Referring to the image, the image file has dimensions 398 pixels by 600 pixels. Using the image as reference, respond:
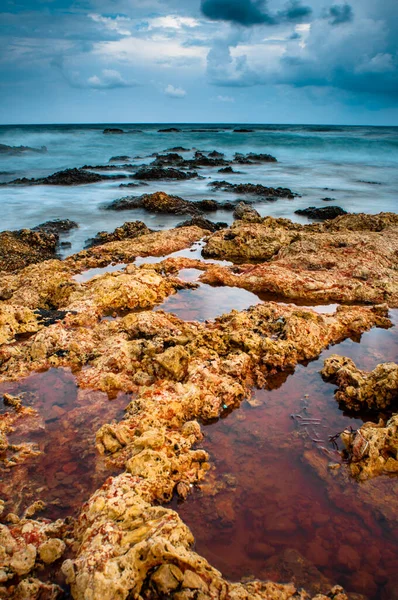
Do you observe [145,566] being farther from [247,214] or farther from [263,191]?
[263,191]

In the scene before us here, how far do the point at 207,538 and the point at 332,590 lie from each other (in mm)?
865

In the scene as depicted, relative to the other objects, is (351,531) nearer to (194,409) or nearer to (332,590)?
(332,590)

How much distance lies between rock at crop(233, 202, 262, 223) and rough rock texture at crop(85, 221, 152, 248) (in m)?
2.96

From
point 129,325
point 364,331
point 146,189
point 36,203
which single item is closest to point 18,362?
point 129,325

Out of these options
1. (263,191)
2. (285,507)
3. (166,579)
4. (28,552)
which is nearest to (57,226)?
(263,191)

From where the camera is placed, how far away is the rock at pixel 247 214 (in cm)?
1142

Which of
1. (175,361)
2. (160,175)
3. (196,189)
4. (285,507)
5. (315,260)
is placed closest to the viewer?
(285,507)

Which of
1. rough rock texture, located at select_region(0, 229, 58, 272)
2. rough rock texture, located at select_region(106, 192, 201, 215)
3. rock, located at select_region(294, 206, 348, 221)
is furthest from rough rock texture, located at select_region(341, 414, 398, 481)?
rough rock texture, located at select_region(106, 192, 201, 215)

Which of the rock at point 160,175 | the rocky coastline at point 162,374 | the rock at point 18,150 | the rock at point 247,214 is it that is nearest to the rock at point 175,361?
the rocky coastline at point 162,374

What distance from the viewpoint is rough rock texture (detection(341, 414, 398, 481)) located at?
10.6ft

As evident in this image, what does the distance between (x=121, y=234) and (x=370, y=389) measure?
852 cm

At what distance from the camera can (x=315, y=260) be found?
7820 millimetres

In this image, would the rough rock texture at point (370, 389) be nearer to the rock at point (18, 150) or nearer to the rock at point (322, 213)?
the rock at point (322, 213)

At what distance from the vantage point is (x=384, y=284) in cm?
671
